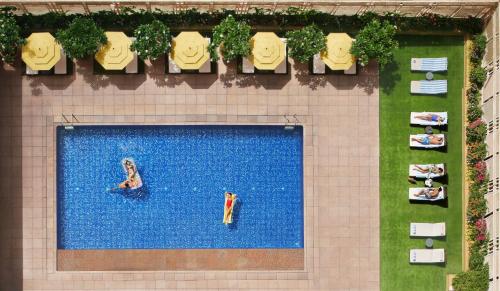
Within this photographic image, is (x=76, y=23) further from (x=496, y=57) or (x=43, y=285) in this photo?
(x=496, y=57)

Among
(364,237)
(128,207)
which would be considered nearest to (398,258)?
(364,237)

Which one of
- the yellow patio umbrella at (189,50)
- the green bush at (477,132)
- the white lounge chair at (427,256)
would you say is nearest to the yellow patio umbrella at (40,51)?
the yellow patio umbrella at (189,50)

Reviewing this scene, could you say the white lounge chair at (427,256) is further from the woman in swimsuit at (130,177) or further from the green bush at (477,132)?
the woman in swimsuit at (130,177)

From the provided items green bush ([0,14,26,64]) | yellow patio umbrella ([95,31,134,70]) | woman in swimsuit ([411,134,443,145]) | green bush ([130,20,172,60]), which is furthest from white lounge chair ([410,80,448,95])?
green bush ([0,14,26,64])

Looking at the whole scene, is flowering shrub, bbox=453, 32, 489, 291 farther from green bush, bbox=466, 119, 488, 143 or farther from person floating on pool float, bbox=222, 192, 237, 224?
person floating on pool float, bbox=222, 192, 237, 224

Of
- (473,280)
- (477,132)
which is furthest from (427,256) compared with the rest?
(477,132)

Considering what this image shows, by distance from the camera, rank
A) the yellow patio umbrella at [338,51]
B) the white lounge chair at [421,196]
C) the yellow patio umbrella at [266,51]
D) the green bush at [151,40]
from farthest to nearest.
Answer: the white lounge chair at [421,196] < the yellow patio umbrella at [338,51] < the yellow patio umbrella at [266,51] < the green bush at [151,40]
